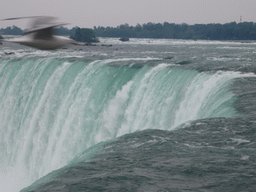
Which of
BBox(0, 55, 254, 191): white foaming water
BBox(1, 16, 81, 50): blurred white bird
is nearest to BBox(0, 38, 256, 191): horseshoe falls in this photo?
BBox(0, 55, 254, 191): white foaming water

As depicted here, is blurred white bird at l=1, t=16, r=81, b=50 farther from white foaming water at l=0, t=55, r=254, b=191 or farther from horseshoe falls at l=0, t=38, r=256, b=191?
white foaming water at l=0, t=55, r=254, b=191

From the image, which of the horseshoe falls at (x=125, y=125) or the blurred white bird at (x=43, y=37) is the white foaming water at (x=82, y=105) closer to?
the horseshoe falls at (x=125, y=125)

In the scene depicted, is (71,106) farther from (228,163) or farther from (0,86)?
(228,163)

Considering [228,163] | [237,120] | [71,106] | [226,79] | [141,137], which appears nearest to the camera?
[228,163]

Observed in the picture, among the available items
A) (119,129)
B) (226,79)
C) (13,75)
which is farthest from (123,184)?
(13,75)

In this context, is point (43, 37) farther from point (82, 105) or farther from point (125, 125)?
point (82, 105)

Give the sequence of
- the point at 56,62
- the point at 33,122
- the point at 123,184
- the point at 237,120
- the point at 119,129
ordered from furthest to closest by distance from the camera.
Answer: the point at 56,62, the point at 33,122, the point at 119,129, the point at 237,120, the point at 123,184
